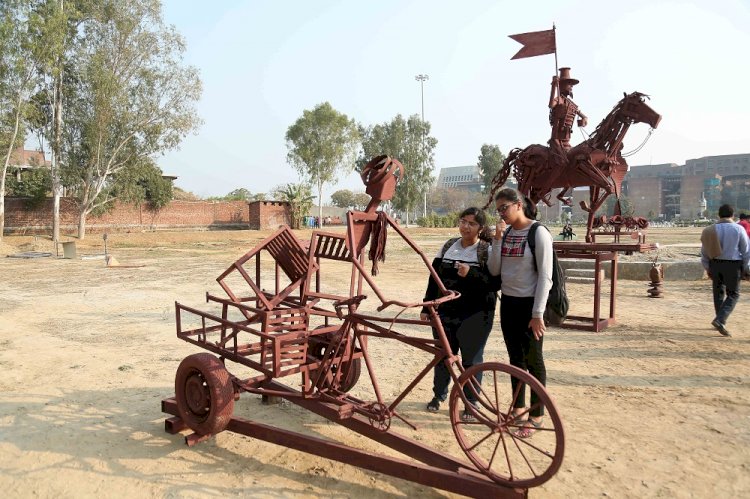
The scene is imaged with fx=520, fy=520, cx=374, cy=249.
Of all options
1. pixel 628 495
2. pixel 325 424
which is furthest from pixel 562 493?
pixel 325 424

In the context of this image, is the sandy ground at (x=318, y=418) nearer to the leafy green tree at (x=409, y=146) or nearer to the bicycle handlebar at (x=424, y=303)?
the bicycle handlebar at (x=424, y=303)

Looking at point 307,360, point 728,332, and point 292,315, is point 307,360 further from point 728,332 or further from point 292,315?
point 728,332

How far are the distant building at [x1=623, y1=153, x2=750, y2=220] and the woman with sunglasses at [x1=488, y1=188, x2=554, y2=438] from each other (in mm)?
96151

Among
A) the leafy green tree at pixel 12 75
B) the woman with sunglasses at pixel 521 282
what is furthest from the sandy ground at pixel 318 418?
the leafy green tree at pixel 12 75

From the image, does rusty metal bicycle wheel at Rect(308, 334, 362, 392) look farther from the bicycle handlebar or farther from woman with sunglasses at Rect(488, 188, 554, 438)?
woman with sunglasses at Rect(488, 188, 554, 438)

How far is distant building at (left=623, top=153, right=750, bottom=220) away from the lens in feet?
308

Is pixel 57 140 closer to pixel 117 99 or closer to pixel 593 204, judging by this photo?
pixel 117 99

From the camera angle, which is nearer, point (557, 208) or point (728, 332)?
point (728, 332)

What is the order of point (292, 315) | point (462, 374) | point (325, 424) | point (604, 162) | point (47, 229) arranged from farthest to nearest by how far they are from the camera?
point (47, 229) < point (604, 162) < point (325, 424) < point (292, 315) < point (462, 374)

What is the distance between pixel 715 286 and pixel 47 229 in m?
31.8

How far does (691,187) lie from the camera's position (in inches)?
3799

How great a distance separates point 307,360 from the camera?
3820mm

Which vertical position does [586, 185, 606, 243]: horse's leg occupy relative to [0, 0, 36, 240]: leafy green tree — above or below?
below

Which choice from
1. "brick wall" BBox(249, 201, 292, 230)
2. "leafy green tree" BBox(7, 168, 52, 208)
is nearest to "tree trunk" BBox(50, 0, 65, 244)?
"leafy green tree" BBox(7, 168, 52, 208)
